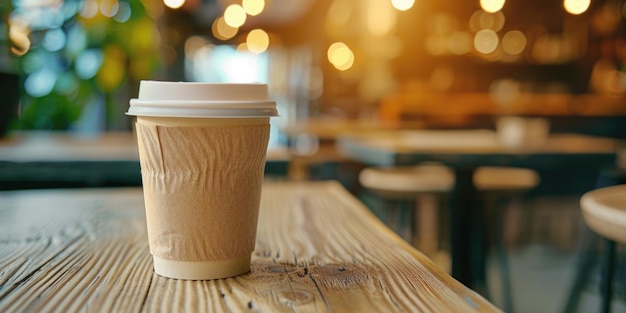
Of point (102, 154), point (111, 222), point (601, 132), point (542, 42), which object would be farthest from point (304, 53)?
point (111, 222)

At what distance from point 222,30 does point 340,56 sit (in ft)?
16.2

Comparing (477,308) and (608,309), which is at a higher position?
(477,308)

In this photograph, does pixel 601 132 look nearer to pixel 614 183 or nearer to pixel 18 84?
pixel 614 183

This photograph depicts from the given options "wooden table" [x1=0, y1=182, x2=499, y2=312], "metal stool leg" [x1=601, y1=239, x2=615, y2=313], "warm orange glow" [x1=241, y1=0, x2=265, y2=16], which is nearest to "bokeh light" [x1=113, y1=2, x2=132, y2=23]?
"wooden table" [x1=0, y1=182, x2=499, y2=312]

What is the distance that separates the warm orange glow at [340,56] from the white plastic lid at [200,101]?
9242 mm

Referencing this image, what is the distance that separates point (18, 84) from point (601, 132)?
635cm

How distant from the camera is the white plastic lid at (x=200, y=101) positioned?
25.5 inches

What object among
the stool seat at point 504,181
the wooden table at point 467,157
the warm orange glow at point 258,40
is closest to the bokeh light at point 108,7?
the wooden table at point 467,157

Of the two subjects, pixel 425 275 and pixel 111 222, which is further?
pixel 111 222

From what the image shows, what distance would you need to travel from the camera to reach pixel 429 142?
256cm

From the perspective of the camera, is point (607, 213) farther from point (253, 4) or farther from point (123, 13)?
point (253, 4)

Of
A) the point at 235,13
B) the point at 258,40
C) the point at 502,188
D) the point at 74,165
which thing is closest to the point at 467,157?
the point at 502,188

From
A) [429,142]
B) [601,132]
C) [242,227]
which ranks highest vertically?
[242,227]

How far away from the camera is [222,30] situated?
46.8 feet
